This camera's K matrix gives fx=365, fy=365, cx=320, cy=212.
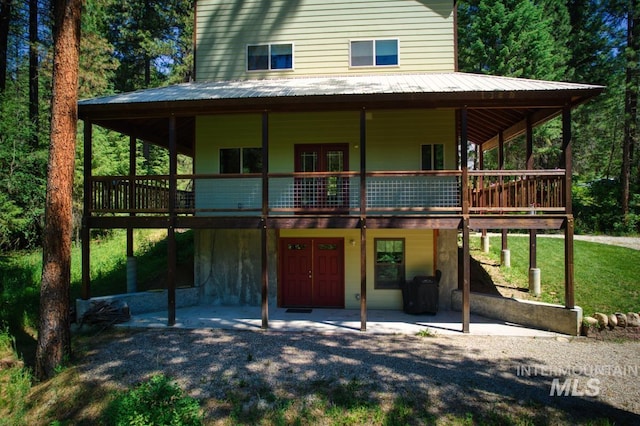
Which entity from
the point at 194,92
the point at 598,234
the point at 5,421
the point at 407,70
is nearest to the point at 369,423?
the point at 5,421

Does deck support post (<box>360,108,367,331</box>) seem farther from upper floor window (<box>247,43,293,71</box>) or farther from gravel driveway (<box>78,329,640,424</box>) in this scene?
upper floor window (<box>247,43,293,71</box>)

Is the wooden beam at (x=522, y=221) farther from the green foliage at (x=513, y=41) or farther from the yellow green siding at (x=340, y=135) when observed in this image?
the green foliage at (x=513, y=41)

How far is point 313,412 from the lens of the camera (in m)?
5.76

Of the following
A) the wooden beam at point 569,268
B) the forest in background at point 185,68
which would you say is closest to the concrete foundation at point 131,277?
the forest in background at point 185,68

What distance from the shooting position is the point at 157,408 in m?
5.21

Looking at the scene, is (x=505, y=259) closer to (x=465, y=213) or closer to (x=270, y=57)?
(x=465, y=213)

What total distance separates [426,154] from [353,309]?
17.9ft

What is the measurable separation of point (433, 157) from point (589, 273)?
6354mm

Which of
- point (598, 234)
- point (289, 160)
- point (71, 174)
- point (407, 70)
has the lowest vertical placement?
point (598, 234)

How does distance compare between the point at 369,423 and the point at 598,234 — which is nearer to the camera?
the point at 369,423

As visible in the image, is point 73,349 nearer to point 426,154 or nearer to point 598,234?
point 426,154

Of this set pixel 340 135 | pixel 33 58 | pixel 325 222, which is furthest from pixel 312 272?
pixel 33 58

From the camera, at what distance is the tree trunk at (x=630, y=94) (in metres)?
20.5

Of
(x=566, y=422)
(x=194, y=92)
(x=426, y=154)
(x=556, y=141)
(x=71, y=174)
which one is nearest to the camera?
(x=566, y=422)
